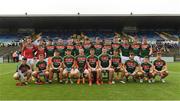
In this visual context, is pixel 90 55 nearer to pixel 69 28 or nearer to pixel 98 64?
pixel 98 64

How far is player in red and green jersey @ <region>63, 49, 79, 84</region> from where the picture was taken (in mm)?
12953

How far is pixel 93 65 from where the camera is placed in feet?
43.4

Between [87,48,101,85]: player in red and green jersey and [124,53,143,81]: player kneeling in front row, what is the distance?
1046 mm

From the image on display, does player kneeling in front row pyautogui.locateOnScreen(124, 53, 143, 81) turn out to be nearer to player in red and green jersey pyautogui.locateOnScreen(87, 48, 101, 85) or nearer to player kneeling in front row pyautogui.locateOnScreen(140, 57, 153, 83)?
player kneeling in front row pyautogui.locateOnScreen(140, 57, 153, 83)

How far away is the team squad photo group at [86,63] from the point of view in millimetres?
13070

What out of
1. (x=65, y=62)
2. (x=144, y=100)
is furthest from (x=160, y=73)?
(x=144, y=100)

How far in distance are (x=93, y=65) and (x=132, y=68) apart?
135cm

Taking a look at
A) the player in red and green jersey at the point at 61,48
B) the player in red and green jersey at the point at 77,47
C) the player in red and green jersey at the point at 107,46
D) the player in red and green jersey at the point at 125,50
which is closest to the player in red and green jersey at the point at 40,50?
the player in red and green jersey at the point at 61,48

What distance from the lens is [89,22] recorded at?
4516cm

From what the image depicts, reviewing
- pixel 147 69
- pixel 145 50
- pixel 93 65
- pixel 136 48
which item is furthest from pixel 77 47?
pixel 147 69

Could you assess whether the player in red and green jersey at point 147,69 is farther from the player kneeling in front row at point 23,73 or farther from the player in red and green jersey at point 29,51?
the player in red and green jersey at point 29,51

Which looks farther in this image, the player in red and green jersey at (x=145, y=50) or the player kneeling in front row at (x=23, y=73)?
the player in red and green jersey at (x=145, y=50)

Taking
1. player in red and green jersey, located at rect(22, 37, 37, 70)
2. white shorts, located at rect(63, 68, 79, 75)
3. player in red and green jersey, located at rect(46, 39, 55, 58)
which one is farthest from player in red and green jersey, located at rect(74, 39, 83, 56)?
player in red and green jersey, located at rect(22, 37, 37, 70)

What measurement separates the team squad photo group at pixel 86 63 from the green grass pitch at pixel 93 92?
549mm
